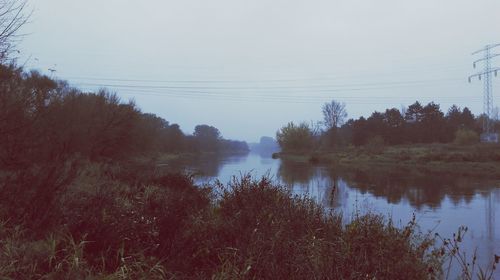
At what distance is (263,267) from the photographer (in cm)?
561

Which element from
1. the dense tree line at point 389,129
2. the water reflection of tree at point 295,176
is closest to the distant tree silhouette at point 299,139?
the dense tree line at point 389,129

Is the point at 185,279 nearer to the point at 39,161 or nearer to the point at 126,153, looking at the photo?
the point at 39,161

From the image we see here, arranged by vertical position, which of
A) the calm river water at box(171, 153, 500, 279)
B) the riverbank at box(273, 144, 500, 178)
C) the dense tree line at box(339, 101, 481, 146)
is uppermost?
the dense tree line at box(339, 101, 481, 146)

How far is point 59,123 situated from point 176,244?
1333 centimetres

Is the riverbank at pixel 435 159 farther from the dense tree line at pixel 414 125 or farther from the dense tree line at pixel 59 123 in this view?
the dense tree line at pixel 59 123

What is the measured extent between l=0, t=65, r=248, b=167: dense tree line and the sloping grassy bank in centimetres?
158

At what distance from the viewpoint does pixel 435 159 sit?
47094 mm

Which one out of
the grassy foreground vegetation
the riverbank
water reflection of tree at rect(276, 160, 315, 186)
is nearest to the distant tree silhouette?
the riverbank

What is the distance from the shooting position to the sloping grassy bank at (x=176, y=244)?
5.11 meters

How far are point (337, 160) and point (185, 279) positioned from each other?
56.8 m

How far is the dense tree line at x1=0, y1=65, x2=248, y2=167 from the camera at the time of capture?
28.8ft

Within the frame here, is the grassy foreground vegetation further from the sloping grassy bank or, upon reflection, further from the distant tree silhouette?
the distant tree silhouette

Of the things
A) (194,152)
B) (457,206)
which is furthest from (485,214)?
(194,152)

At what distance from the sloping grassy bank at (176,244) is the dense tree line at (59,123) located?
1.58 meters
